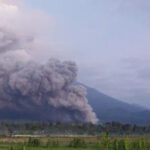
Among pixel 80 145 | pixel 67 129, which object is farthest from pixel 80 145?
pixel 67 129

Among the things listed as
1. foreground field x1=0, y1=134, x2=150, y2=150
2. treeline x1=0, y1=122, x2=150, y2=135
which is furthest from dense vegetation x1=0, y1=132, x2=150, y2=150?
treeline x1=0, y1=122, x2=150, y2=135

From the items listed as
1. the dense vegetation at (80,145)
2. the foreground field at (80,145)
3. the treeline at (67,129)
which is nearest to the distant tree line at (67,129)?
the treeline at (67,129)

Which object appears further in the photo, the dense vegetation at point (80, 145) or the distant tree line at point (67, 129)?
the distant tree line at point (67, 129)

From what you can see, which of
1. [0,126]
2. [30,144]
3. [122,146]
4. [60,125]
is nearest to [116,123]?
[60,125]

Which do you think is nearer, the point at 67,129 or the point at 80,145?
the point at 80,145

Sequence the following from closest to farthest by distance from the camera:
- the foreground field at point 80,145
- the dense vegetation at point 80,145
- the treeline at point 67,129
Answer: the foreground field at point 80,145, the dense vegetation at point 80,145, the treeline at point 67,129

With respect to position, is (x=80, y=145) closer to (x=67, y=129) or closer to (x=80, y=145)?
(x=80, y=145)

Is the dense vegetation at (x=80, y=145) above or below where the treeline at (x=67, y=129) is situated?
below

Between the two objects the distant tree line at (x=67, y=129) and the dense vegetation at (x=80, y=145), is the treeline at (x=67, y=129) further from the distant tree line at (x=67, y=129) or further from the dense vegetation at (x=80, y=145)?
the dense vegetation at (x=80, y=145)

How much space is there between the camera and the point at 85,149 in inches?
1833

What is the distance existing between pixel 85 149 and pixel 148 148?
311 inches

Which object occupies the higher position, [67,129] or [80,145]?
[67,129]

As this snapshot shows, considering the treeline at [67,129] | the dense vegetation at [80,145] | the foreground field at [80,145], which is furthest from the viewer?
the treeline at [67,129]

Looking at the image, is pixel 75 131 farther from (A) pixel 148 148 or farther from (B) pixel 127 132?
(A) pixel 148 148
